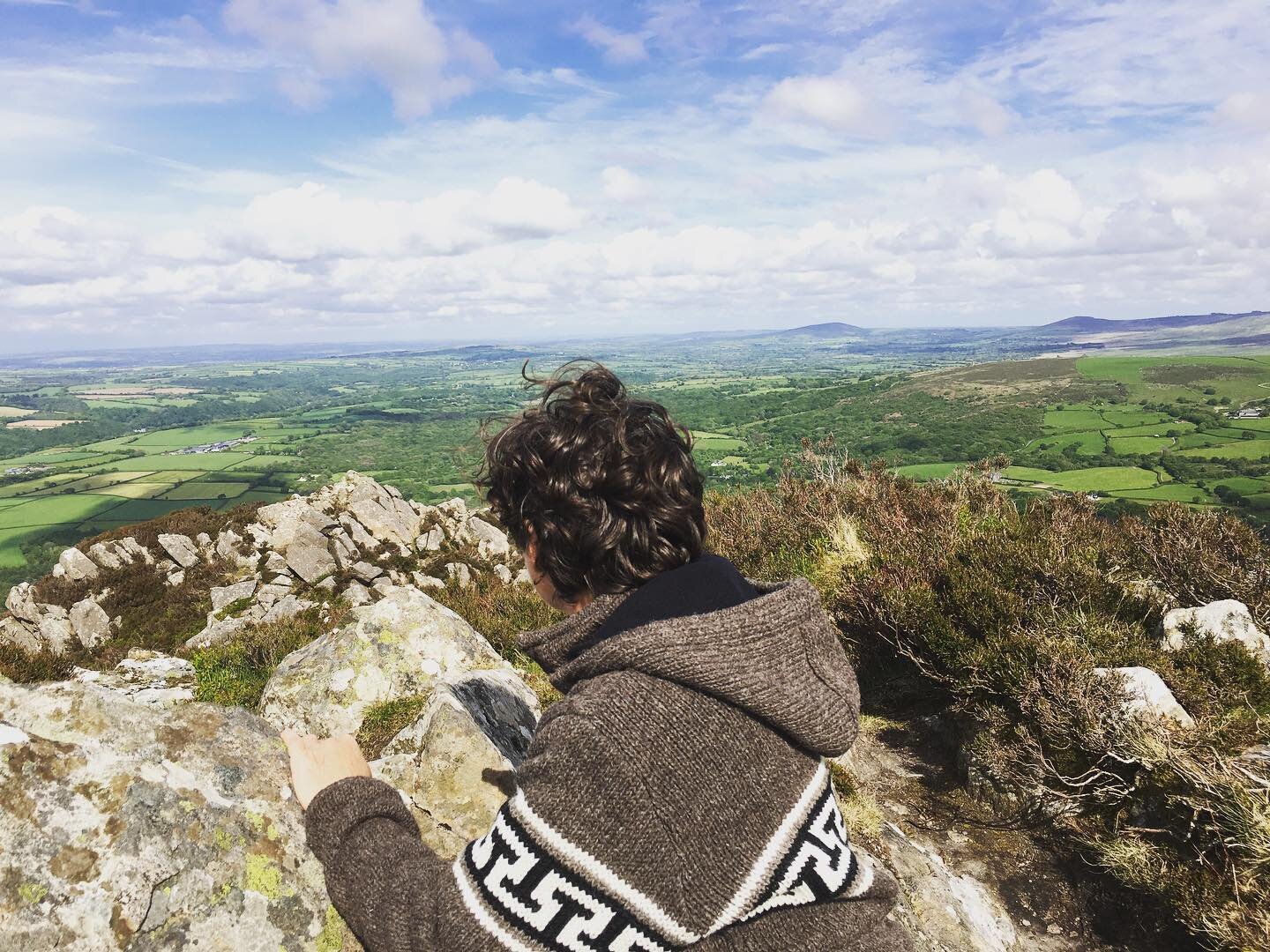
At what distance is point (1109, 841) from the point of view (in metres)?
4.15

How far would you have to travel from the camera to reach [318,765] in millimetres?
2477

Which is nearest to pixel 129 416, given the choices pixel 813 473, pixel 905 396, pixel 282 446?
pixel 282 446

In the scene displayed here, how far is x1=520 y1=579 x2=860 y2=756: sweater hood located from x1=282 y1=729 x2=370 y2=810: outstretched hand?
105 centimetres

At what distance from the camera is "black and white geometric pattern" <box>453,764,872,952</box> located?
1.60 meters

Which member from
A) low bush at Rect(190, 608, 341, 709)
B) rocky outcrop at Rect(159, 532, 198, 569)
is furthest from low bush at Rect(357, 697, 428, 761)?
rocky outcrop at Rect(159, 532, 198, 569)

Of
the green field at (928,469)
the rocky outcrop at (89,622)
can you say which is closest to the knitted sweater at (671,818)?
the rocky outcrop at (89,622)

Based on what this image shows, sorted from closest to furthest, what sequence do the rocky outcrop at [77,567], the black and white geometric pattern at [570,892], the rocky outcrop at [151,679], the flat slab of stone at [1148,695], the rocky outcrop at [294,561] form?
the black and white geometric pattern at [570,892]
the flat slab of stone at [1148,695]
the rocky outcrop at [151,679]
the rocky outcrop at [294,561]
the rocky outcrop at [77,567]

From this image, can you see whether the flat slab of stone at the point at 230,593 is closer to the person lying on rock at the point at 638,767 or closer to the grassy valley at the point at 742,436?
the grassy valley at the point at 742,436

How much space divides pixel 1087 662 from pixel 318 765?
5.38 m

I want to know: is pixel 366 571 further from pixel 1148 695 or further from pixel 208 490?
pixel 208 490

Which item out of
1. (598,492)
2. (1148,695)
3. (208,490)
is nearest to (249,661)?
(598,492)

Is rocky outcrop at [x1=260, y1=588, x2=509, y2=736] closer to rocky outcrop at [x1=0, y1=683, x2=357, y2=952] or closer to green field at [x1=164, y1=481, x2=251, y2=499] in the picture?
rocky outcrop at [x1=0, y1=683, x2=357, y2=952]

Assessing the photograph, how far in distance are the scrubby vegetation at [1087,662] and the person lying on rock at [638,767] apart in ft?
10.5

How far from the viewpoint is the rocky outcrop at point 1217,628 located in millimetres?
5297
